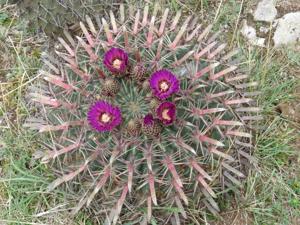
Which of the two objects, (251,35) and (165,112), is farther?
(251,35)

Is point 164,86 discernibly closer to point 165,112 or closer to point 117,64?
point 165,112

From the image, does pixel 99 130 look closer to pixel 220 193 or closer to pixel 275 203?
pixel 220 193

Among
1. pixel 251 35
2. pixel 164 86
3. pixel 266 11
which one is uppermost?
Answer: pixel 164 86

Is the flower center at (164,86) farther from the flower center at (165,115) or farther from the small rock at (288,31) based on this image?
the small rock at (288,31)

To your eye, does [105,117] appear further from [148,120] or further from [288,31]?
[288,31]

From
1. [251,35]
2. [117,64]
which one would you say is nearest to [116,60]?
[117,64]

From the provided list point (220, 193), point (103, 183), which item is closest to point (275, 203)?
point (220, 193)

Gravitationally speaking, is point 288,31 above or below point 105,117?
below

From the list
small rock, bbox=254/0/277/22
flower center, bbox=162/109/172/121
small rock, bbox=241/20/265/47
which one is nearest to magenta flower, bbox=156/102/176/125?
flower center, bbox=162/109/172/121

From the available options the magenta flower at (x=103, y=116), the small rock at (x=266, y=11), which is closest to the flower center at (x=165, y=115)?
the magenta flower at (x=103, y=116)
